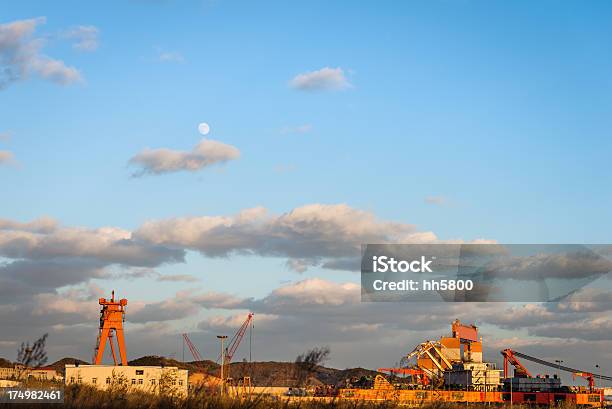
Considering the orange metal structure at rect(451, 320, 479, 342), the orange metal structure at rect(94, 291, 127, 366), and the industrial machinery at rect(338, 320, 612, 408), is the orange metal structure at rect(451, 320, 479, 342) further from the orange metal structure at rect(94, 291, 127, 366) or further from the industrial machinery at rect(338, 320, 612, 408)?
the orange metal structure at rect(94, 291, 127, 366)

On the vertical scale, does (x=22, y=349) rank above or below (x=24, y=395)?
above

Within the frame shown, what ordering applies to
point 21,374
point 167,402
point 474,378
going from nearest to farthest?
point 167,402, point 21,374, point 474,378

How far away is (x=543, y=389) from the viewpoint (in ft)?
454

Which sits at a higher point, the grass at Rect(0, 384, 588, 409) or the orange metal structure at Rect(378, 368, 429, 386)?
the grass at Rect(0, 384, 588, 409)

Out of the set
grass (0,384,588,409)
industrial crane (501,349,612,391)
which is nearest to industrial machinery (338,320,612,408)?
industrial crane (501,349,612,391)

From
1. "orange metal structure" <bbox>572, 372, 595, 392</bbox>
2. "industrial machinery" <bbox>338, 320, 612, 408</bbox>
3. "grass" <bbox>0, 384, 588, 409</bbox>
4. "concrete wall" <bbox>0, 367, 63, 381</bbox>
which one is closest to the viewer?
"grass" <bbox>0, 384, 588, 409</bbox>

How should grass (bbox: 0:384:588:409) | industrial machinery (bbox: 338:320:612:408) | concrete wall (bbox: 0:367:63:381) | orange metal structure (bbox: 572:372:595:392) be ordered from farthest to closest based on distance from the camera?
orange metal structure (bbox: 572:372:595:392) < industrial machinery (bbox: 338:320:612:408) < concrete wall (bbox: 0:367:63:381) < grass (bbox: 0:384:588:409)

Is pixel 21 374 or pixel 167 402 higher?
pixel 21 374

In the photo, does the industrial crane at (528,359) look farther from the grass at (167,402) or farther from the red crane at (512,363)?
the grass at (167,402)

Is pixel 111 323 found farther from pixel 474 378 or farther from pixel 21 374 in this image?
pixel 21 374

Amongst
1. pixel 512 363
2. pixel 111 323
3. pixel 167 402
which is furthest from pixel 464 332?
pixel 167 402

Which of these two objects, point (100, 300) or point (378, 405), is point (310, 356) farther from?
point (100, 300)

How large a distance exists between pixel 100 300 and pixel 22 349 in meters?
138

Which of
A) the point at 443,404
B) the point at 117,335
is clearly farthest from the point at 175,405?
the point at 117,335
